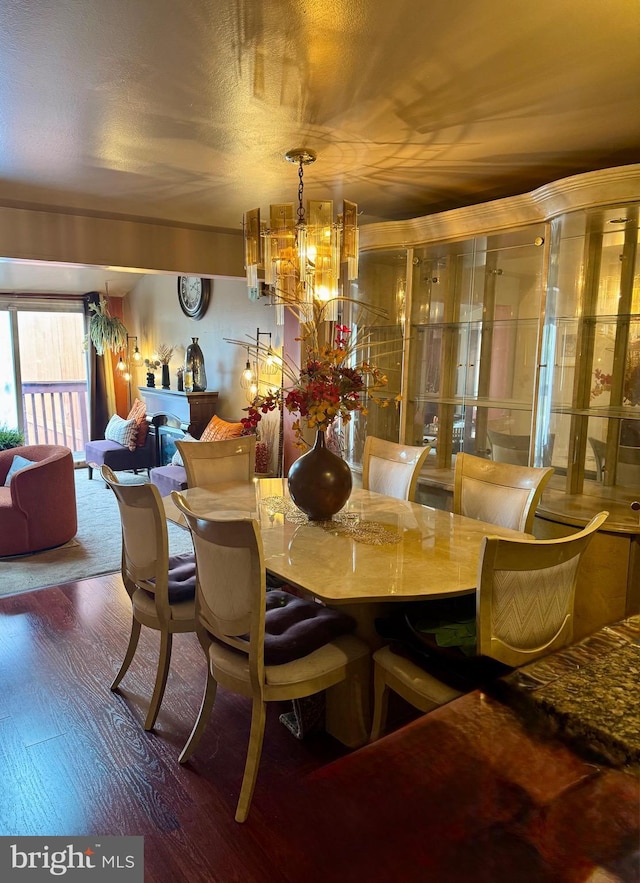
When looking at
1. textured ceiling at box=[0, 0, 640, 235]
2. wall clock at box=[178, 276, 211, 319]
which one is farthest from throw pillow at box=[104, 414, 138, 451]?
textured ceiling at box=[0, 0, 640, 235]

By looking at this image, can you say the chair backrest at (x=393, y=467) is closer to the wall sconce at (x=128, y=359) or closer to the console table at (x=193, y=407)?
the console table at (x=193, y=407)

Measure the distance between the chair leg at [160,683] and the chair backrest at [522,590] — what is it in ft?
4.44

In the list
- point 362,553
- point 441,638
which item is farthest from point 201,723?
point 441,638

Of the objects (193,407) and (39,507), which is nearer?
(39,507)

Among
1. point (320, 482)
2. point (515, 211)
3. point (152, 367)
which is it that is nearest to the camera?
point (320, 482)

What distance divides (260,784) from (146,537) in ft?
3.29

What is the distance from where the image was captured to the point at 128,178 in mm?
3090

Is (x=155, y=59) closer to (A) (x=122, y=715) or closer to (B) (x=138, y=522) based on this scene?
(B) (x=138, y=522)

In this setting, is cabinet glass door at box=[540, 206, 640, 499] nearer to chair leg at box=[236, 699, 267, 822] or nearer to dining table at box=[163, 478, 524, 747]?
dining table at box=[163, 478, 524, 747]

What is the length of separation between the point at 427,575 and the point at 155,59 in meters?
1.82

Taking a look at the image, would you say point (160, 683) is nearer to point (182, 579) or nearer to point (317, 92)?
point (182, 579)

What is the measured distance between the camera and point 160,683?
240 centimetres

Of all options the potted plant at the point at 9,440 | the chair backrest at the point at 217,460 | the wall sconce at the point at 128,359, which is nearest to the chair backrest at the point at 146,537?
the chair backrest at the point at 217,460

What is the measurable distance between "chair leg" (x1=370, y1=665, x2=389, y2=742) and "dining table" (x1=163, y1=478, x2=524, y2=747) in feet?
0.50
